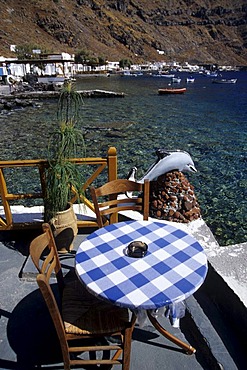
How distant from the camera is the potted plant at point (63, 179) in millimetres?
2994

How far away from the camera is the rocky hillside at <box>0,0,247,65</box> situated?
91.8m

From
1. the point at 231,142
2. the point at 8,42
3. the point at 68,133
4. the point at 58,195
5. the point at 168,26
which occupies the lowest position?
the point at 231,142

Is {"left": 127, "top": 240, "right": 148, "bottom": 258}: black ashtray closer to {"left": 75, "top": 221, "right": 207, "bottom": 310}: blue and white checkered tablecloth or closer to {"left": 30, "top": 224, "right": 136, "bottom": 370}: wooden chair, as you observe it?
{"left": 75, "top": 221, "right": 207, "bottom": 310}: blue and white checkered tablecloth

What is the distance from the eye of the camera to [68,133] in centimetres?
302

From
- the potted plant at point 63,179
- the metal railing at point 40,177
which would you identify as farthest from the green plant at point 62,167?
the metal railing at point 40,177

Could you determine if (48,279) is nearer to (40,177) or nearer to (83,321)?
(83,321)

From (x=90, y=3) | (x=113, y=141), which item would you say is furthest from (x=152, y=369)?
(x=90, y=3)

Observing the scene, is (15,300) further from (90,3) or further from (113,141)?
(90,3)

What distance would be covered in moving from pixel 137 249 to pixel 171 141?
11.4 meters

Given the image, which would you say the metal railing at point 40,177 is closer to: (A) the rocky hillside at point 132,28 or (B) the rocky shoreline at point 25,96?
(B) the rocky shoreline at point 25,96

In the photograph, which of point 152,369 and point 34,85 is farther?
point 34,85

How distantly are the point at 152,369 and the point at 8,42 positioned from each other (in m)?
85.7

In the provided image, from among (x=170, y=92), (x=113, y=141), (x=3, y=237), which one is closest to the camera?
(x=3, y=237)

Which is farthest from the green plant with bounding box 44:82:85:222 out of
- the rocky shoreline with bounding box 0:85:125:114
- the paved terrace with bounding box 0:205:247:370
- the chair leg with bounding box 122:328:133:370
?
the rocky shoreline with bounding box 0:85:125:114
